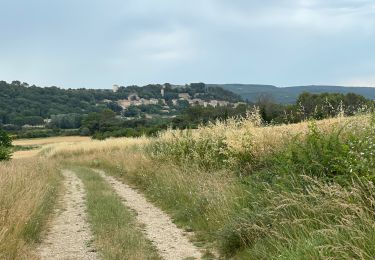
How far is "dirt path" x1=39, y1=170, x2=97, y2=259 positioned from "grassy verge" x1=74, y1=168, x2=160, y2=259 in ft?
0.70

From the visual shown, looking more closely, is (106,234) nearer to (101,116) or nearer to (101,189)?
(101,189)

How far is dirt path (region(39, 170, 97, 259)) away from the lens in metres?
7.66

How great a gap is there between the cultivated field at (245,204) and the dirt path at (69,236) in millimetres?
98

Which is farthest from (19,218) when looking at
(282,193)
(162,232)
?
(282,193)

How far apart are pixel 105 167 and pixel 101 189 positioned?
11232mm

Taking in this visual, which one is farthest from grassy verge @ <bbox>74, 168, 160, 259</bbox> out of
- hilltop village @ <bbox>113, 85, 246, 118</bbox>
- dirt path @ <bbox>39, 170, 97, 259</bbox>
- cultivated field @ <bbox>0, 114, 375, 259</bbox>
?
hilltop village @ <bbox>113, 85, 246, 118</bbox>

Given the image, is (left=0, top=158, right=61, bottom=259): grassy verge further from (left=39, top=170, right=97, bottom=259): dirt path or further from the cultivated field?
(left=39, top=170, right=97, bottom=259): dirt path

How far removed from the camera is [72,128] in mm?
97312

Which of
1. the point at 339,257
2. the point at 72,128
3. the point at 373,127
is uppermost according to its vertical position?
the point at 373,127

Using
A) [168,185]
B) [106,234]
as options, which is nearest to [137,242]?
[106,234]

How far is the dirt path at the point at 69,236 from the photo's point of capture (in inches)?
302

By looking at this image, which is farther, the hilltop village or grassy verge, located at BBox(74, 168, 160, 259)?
the hilltop village

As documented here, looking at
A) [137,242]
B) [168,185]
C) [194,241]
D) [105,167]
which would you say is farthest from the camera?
[105,167]

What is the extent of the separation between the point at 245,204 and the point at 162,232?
232 cm
